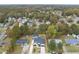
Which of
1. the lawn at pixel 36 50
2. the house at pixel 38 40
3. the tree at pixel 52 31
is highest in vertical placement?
the tree at pixel 52 31

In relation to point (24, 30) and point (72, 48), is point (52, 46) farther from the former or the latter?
A: point (24, 30)

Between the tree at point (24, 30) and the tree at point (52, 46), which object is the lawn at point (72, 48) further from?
the tree at point (24, 30)

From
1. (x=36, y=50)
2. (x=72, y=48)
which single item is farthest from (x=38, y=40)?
(x=72, y=48)

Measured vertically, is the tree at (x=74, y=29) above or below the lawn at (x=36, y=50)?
above

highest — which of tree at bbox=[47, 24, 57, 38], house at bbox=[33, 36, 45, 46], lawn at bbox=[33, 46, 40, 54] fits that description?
tree at bbox=[47, 24, 57, 38]

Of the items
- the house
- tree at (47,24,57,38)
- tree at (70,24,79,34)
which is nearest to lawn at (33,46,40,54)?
the house

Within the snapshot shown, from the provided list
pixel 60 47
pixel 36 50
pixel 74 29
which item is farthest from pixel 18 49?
pixel 74 29

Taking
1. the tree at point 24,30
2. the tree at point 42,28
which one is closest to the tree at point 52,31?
the tree at point 42,28

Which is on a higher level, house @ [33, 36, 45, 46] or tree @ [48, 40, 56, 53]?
house @ [33, 36, 45, 46]

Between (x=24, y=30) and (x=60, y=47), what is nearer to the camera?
(x=60, y=47)

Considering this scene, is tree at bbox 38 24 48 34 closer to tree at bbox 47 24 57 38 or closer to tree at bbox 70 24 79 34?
tree at bbox 47 24 57 38

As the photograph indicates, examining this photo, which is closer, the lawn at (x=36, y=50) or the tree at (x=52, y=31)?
the lawn at (x=36, y=50)
